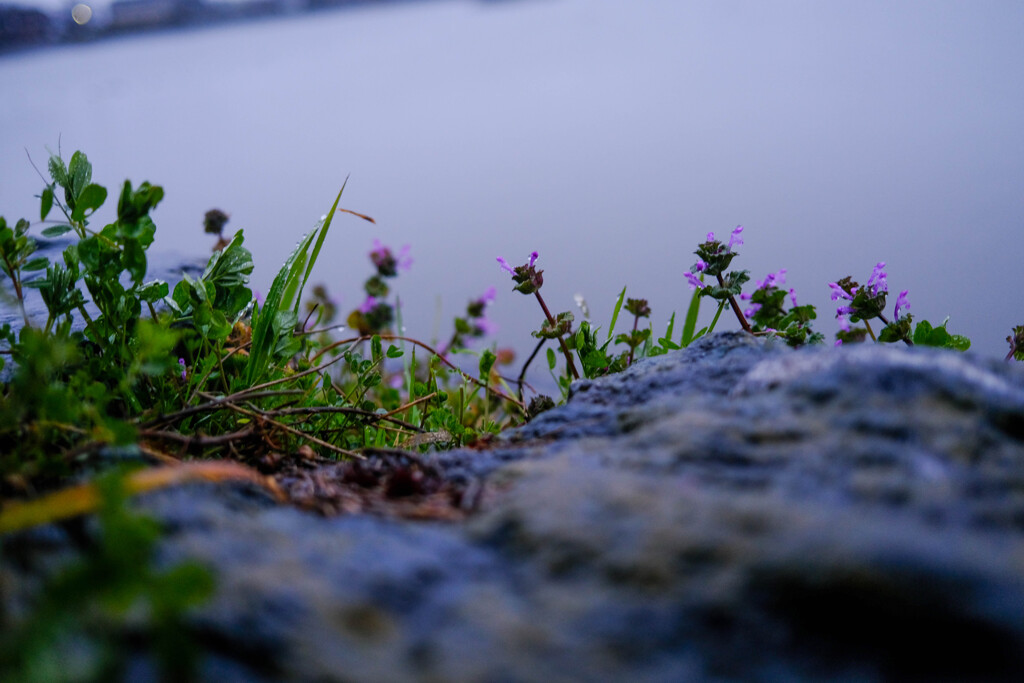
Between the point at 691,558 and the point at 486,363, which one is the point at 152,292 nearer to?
the point at 486,363

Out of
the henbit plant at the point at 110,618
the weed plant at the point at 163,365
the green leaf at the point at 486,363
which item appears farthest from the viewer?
the green leaf at the point at 486,363

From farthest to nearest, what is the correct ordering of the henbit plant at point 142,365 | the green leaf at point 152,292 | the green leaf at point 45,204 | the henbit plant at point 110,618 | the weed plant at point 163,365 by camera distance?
the green leaf at point 152,292 → the green leaf at point 45,204 → the henbit plant at point 142,365 → the weed plant at point 163,365 → the henbit plant at point 110,618

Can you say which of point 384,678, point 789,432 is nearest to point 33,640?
point 384,678

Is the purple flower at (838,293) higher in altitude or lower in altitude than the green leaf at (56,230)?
lower

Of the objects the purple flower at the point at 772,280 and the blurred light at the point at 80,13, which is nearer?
the purple flower at the point at 772,280

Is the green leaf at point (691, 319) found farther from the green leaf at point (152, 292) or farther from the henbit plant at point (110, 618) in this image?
the henbit plant at point (110, 618)

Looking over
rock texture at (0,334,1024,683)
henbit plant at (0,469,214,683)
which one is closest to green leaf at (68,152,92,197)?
rock texture at (0,334,1024,683)

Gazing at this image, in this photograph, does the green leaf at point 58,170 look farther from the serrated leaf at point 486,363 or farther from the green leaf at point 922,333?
the green leaf at point 922,333

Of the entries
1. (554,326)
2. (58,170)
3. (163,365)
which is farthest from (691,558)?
(58,170)

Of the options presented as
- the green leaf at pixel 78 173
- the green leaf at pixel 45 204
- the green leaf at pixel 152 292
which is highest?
the green leaf at pixel 78 173

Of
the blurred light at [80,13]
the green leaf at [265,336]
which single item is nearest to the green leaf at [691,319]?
the green leaf at [265,336]
